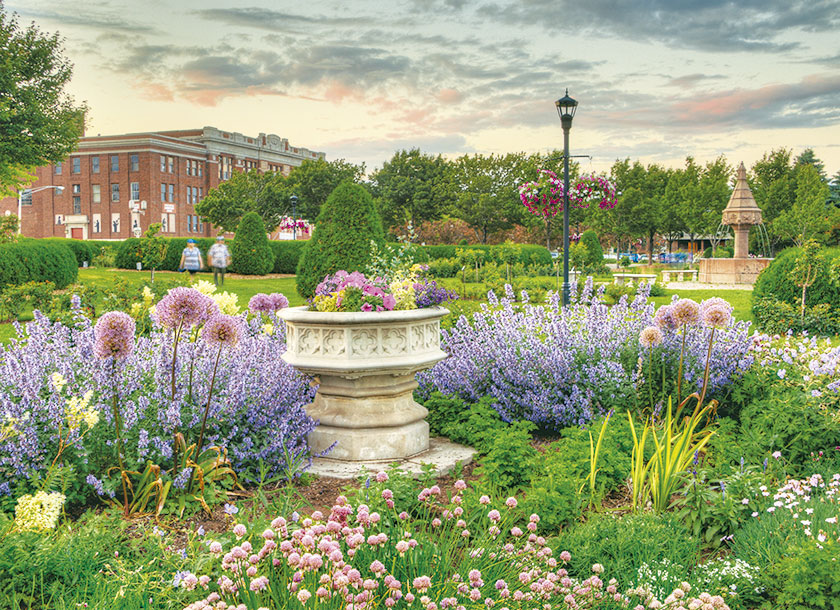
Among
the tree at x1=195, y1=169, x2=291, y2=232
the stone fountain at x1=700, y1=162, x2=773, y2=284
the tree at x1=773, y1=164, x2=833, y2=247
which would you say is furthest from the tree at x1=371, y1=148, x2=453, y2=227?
the stone fountain at x1=700, y1=162, x2=773, y2=284

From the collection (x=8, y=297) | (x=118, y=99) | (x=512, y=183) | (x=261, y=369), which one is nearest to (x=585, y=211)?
(x=512, y=183)

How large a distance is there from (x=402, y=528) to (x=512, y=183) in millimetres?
48452

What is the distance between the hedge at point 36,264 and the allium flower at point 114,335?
14.1 metres

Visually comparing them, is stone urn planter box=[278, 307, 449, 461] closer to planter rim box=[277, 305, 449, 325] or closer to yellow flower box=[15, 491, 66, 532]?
planter rim box=[277, 305, 449, 325]

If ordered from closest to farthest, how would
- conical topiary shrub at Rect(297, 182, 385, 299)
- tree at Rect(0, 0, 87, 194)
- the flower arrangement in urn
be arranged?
the flower arrangement in urn, conical topiary shrub at Rect(297, 182, 385, 299), tree at Rect(0, 0, 87, 194)

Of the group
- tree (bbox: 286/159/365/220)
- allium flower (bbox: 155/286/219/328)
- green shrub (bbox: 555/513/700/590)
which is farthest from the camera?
tree (bbox: 286/159/365/220)

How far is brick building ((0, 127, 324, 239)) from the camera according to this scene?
63.2 metres

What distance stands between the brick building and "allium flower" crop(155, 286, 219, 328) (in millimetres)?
62952

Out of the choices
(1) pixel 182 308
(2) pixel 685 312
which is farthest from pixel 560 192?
(1) pixel 182 308

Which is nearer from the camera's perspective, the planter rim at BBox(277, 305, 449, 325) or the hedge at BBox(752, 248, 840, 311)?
the planter rim at BBox(277, 305, 449, 325)

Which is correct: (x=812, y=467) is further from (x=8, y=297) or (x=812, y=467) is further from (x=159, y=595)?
(x=8, y=297)

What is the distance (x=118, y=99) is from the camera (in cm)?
1703

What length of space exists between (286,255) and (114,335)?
25250 mm

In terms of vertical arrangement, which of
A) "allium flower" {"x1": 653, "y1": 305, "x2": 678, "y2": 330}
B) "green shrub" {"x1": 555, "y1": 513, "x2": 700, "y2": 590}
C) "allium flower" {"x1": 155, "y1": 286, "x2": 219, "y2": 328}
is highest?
"allium flower" {"x1": 155, "y1": 286, "x2": 219, "y2": 328}
